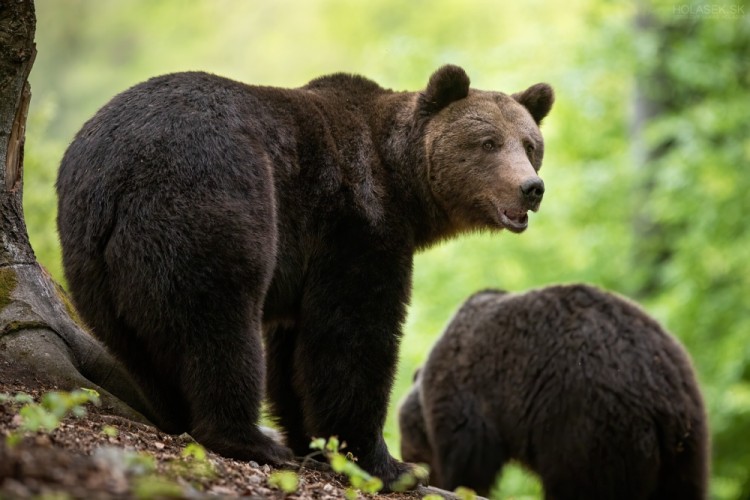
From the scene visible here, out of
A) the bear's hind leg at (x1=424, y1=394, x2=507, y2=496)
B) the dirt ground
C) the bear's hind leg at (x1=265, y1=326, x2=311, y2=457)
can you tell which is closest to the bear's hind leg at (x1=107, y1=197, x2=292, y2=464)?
the dirt ground

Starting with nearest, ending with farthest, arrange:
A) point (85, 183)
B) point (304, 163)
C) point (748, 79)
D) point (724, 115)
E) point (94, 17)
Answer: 1. point (85, 183)
2. point (304, 163)
3. point (724, 115)
4. point (748, 79)
5. point (94, 17)

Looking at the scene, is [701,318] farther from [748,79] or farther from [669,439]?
[669,439]

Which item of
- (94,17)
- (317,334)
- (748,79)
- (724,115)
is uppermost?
(94,17)

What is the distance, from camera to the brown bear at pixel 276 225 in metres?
4.82

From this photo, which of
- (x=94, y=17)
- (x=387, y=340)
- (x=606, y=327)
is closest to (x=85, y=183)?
(x=387, y=340)

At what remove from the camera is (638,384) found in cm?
736

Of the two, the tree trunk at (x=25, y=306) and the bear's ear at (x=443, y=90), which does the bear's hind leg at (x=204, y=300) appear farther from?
the bear's ear at (x=443, y=90)

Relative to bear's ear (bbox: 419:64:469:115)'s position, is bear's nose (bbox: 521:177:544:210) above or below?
below

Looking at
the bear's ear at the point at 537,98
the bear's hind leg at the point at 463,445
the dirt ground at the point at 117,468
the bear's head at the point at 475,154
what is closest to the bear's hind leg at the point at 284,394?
the dirt ground at the point at 117,468

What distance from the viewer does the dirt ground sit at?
2578 mm

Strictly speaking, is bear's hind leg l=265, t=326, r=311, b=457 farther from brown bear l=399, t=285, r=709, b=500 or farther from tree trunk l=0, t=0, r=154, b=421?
brown bear l=399, t=285, r=709, b=500

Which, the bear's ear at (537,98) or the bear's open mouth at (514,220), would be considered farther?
the bear's ear at (537,98)

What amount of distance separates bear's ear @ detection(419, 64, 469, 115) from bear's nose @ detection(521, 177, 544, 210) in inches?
36.6

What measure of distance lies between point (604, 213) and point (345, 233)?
11683 mm
